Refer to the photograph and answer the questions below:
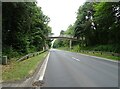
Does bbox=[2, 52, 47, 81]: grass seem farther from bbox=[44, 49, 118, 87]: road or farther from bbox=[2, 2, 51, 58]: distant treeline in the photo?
bbox=[2, 2, 51, 58]: distant treeline

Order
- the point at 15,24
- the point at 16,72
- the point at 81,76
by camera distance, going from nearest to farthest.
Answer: the point at 81,76, the point at 16,72, the point at 15,24

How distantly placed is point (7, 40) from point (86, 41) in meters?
49.2

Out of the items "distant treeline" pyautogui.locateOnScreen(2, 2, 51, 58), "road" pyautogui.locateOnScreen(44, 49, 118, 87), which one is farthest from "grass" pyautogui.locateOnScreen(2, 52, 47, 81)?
"distant treeline" pyautogui.locateOnScreen(2, 2, 51, 58)

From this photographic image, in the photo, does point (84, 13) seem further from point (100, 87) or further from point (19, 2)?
point (100, 87)

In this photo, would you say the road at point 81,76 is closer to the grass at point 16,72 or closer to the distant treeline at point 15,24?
the grass at point 16,72

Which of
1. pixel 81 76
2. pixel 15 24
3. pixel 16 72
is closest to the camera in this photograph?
pixel 81 76

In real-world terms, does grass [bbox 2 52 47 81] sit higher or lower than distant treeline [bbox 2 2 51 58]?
lower

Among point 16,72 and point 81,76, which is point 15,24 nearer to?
Result: point 16,72

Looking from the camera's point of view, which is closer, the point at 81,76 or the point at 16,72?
the point at 81,76

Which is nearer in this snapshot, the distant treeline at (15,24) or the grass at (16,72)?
the grass at (16,72)

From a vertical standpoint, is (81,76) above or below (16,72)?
below

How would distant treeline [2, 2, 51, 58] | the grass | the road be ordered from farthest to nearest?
distant treeline [2, 2, 51, 58] → the grass → the road

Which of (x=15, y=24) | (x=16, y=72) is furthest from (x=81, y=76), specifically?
(x=15, y=24)

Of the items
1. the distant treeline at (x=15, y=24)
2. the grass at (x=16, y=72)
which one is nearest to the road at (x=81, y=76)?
the grass at (x=16, y=72)
